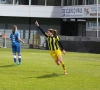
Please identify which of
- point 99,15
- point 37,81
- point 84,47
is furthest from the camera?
point 99,15

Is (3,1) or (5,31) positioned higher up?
(3,1)

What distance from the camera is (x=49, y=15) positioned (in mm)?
52062

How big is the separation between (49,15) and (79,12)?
5473mm

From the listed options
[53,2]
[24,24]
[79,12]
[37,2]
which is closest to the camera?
[79,12]

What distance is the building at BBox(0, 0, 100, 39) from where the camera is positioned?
4891 centimetres

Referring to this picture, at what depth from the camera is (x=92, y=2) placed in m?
47.7

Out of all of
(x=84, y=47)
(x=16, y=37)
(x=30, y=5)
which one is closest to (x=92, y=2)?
(x=30, y=5)

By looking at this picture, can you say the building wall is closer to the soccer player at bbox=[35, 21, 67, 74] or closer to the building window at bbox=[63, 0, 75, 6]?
the building window at bbox=[63, 0, 75, 6]

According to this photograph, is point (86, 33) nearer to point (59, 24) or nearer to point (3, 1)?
point (59, 24)

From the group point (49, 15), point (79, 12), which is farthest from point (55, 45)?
point (49, 15)

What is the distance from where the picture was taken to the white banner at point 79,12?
46.8 m

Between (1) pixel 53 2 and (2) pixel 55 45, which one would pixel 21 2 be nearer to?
(1) pixel 53 2

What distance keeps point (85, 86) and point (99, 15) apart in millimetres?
35431

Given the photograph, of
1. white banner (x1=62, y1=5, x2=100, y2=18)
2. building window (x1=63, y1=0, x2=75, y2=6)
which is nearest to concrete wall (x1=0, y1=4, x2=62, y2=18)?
building window (x1=63, y1=0, x2=75, y2=6)
